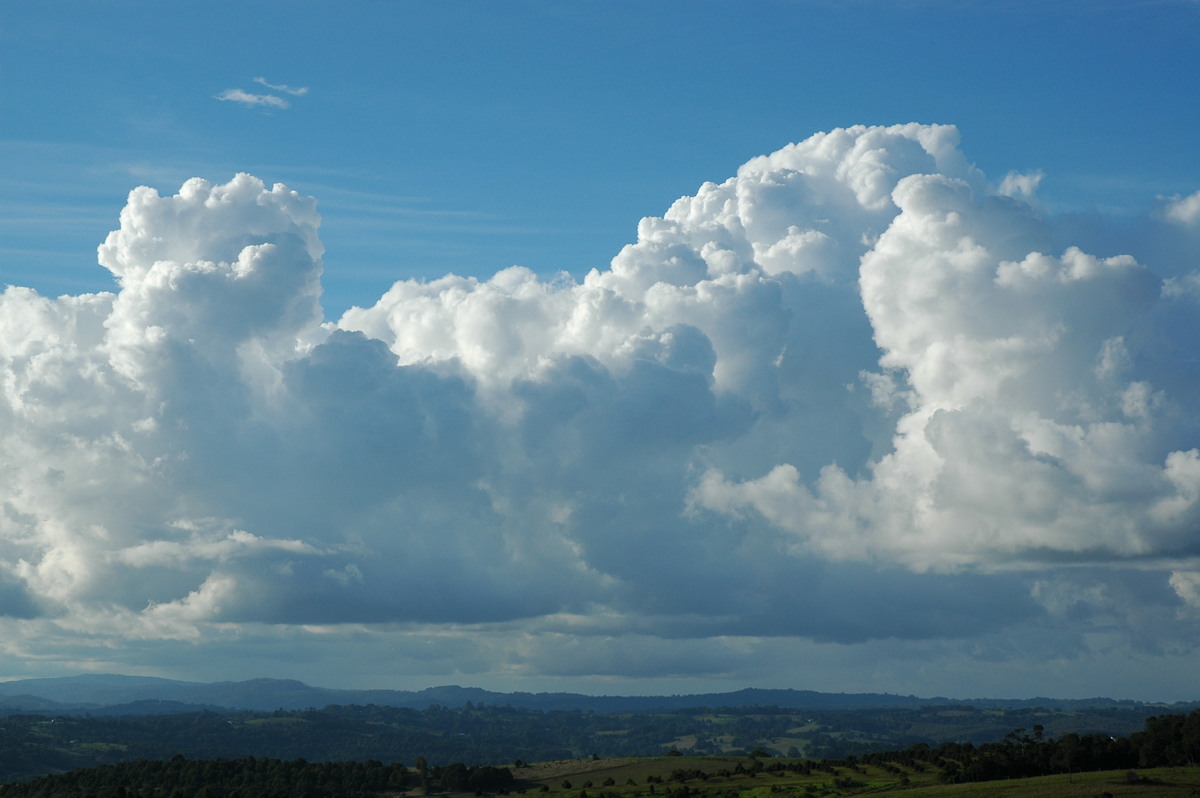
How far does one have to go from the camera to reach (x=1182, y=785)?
191m

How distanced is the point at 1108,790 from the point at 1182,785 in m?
12.7

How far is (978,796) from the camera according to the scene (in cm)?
19388

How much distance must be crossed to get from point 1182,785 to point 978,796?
105ft

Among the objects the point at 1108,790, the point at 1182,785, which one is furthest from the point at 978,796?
the point at 1182,785

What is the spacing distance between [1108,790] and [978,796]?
19.8m

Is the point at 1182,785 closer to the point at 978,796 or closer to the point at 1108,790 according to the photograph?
the point at 1108,790

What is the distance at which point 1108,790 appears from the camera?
189375 mm
